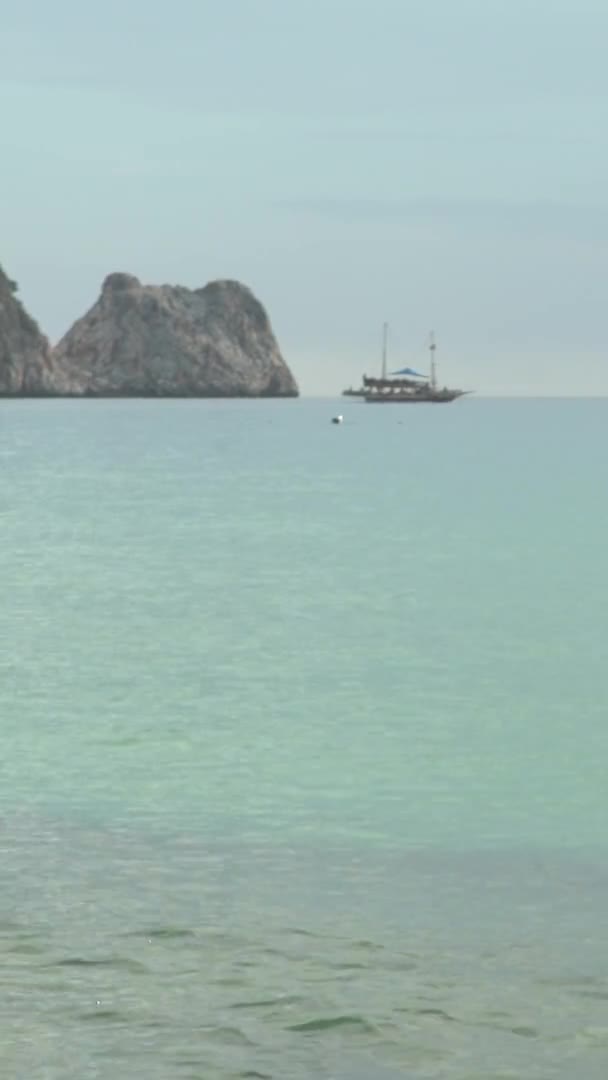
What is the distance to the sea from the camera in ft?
36.0

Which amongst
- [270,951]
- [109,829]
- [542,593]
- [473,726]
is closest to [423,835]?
[109,829]

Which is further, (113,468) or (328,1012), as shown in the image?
(113,468)

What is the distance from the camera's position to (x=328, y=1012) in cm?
1126

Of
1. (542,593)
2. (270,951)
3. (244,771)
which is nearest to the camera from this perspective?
(270,951)

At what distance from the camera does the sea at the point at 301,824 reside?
1098 cm

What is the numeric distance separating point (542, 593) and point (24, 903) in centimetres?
2893

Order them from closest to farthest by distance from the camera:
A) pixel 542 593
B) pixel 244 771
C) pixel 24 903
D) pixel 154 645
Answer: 1. pixel 24 903
2. pixel 244 771
3. pixel 154 645
4. pixel 542 593

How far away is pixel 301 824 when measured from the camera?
16828 millimetres

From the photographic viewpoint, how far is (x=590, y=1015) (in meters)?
11.2

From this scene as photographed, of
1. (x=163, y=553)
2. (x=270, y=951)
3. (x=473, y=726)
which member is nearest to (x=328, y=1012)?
(x=270, y=951)

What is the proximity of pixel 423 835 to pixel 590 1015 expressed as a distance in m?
5.29

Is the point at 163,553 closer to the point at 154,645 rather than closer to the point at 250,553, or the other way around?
the point at 250,553

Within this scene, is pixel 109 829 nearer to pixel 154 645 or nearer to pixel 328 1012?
pixel 328 1012

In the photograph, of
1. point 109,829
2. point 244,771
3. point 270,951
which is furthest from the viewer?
point 244,771
